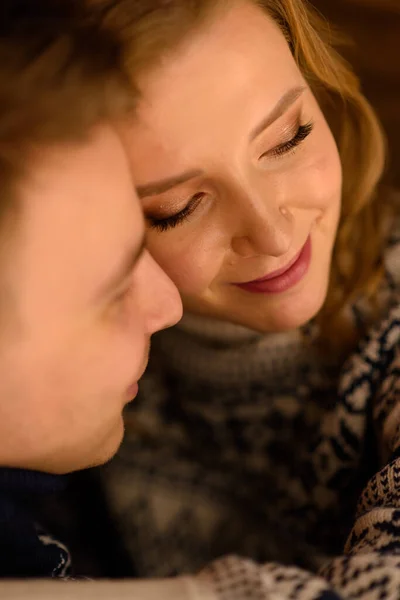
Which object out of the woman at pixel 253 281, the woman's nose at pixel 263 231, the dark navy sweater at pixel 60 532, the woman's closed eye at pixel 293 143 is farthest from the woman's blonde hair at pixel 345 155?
the dark navy sweater at pixel 60 532

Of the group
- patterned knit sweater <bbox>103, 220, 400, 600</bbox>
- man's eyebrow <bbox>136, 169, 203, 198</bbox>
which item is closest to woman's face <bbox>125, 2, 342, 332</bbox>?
man's eyebrow <bbox>136, 169, 203, 198</bbox>

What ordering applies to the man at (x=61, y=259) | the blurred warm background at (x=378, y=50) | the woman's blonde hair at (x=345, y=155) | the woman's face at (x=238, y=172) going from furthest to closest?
1. the blurred warm background at (x=378, y=50)
2. the woman's blonde hair at (x=345, y=155)
3. the woman's face at (x=238, y=172)
4. the man at (x=61, y=259)

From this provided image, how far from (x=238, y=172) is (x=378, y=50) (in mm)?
690

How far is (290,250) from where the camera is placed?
2.75 ft

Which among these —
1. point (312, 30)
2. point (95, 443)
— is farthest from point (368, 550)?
point (312, 30)

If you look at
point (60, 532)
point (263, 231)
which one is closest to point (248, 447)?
point (60, 532)

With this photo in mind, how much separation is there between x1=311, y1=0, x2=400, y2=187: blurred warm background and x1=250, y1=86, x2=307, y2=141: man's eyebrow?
398 millimetres

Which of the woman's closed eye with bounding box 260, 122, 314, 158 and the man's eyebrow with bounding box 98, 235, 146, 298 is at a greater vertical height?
the man's eyebrow with bounding box 98, 235, 146, 298

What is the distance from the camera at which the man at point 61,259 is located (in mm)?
582

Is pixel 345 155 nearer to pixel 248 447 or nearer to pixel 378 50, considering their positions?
pixel 378 50

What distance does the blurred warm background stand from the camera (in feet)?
3.81

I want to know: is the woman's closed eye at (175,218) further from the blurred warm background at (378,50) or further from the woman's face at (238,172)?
the blurred warm background at (378,50)

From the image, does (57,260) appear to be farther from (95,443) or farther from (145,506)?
(145,506)

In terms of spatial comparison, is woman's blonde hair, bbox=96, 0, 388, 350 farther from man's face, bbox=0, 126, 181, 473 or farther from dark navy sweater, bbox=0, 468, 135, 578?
dark navy sweater, bbox=0, 468, 135, 578
